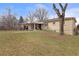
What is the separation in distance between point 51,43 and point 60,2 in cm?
68

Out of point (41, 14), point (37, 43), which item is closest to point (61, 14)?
point (41, 14)

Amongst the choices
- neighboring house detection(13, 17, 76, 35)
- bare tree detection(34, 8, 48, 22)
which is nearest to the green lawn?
neighboring house detection(13, 17, 76, 35)

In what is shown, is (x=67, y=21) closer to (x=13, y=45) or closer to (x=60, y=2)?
(x=60, y=2)

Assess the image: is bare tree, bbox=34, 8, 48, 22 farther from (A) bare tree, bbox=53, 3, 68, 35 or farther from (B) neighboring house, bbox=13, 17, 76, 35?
(A) bare tree, bbox=53, 3, 68, 35

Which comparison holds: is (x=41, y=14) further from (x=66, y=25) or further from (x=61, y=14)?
(x=66, y=25)

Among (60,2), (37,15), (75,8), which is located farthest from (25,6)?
(75,8)

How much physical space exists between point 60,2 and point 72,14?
0.28 m

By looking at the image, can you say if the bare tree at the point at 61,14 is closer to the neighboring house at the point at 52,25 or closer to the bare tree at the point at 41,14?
the neighboring house at the point at 52,25

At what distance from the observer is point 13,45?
388 centimetres

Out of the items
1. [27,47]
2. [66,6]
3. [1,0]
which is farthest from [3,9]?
[66,6]

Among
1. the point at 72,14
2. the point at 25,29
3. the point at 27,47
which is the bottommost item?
the point at 27,47

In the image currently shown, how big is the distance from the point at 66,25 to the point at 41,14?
1.46ft

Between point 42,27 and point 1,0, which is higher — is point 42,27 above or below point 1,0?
below

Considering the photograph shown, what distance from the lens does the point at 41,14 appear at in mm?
3879
